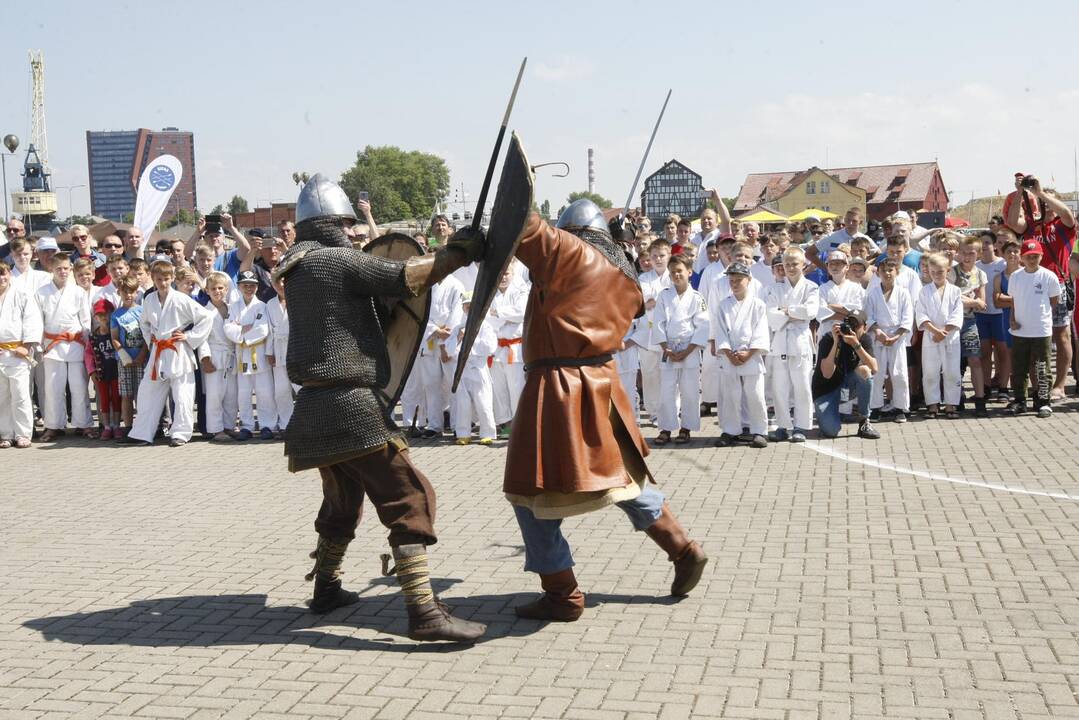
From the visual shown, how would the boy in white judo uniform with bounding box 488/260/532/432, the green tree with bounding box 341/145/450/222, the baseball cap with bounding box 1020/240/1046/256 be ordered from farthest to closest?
the green tree with bounding box 341/145/450/222 < the baseball cap with bounding box 1020/240/1046/256 < the boy in white judo uniform with bounding box 488/260/532/432

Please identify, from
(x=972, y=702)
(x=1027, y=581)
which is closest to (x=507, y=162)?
(x=972, y=702)

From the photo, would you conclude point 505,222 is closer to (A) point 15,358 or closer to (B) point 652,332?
(B) point 652,332

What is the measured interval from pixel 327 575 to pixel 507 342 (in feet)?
19.2

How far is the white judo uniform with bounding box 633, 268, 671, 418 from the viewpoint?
11.2 metres

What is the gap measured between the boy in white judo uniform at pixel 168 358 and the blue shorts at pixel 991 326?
8.16 metres

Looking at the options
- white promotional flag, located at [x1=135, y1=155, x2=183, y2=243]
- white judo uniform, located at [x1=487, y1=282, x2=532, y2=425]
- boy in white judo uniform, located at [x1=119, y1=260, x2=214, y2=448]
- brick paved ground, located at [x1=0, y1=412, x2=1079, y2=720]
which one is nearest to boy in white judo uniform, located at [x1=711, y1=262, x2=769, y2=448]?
brick paved ground, located at [x1=0, y1=412, x2=1079, y2=720]

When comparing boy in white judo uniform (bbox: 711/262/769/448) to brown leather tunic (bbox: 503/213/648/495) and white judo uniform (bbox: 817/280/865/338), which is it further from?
brown leather tunic (bbox: 503/213/648/495)

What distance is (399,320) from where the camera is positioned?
17.8ft

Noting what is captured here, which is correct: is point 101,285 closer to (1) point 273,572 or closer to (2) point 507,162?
(1) point 273,572

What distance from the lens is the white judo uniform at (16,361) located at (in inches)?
449

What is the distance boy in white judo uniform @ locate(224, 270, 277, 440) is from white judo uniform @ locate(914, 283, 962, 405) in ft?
21.8

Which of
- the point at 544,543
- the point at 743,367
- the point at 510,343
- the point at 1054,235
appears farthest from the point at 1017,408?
the point at 544,543

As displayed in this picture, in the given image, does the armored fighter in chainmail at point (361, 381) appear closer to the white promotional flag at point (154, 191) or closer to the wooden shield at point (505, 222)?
the wooden shield at point (505, 222)

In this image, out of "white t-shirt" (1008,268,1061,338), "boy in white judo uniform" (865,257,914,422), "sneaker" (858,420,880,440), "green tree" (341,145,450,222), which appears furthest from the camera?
"green tree" (341,145,450,222)
